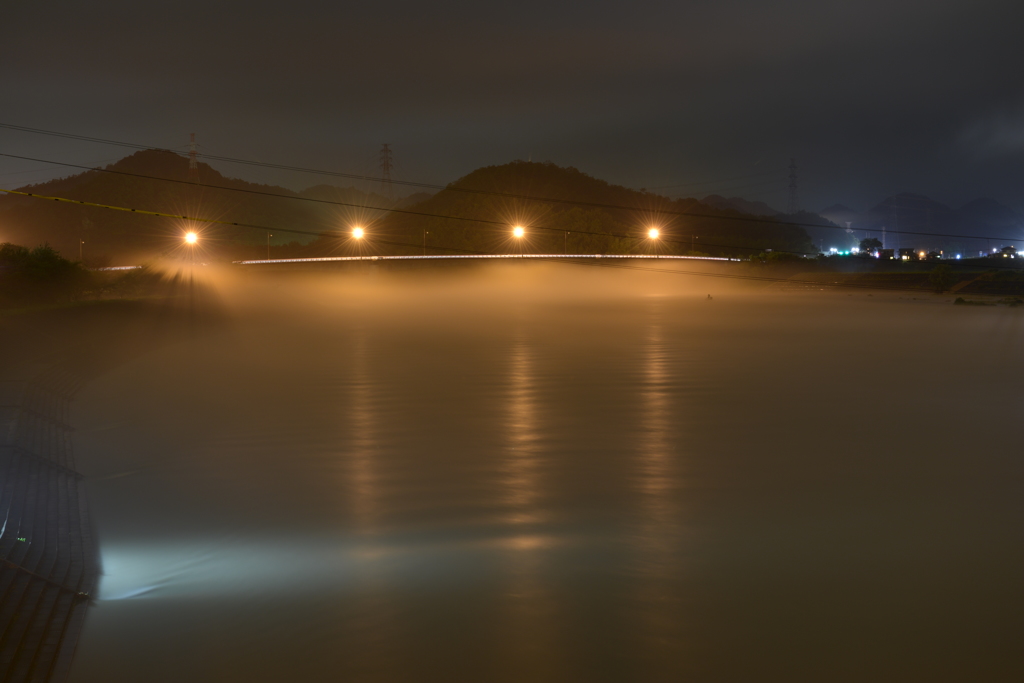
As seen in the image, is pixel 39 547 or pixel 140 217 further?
pixel 140 217

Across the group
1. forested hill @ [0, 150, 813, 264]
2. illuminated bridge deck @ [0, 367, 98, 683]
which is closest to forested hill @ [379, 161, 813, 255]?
forested hill @ [0, 150, 813, 264]

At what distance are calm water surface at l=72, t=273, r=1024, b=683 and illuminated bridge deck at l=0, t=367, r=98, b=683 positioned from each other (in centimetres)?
25

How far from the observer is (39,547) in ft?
26.2

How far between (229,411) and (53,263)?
12809mm

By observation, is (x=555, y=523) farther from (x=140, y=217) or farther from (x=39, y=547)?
(x=140, y=217)

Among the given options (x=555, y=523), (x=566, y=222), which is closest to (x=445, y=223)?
(x=566, y=222)

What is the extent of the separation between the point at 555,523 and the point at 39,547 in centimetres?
558

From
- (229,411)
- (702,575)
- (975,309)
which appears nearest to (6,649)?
(702,575)

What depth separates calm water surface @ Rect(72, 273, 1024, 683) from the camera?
670 cm

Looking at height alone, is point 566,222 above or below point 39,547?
above

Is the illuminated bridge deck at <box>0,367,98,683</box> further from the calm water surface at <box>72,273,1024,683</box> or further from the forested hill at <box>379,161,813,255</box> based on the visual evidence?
the forested hill at <box>379,161,813,255</box>

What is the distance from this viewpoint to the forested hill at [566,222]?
227 feet

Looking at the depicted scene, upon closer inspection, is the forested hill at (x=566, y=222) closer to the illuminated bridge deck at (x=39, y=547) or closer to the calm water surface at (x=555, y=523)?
the calm water surface at (x=555, y=523)

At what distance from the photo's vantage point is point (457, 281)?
164 ft
